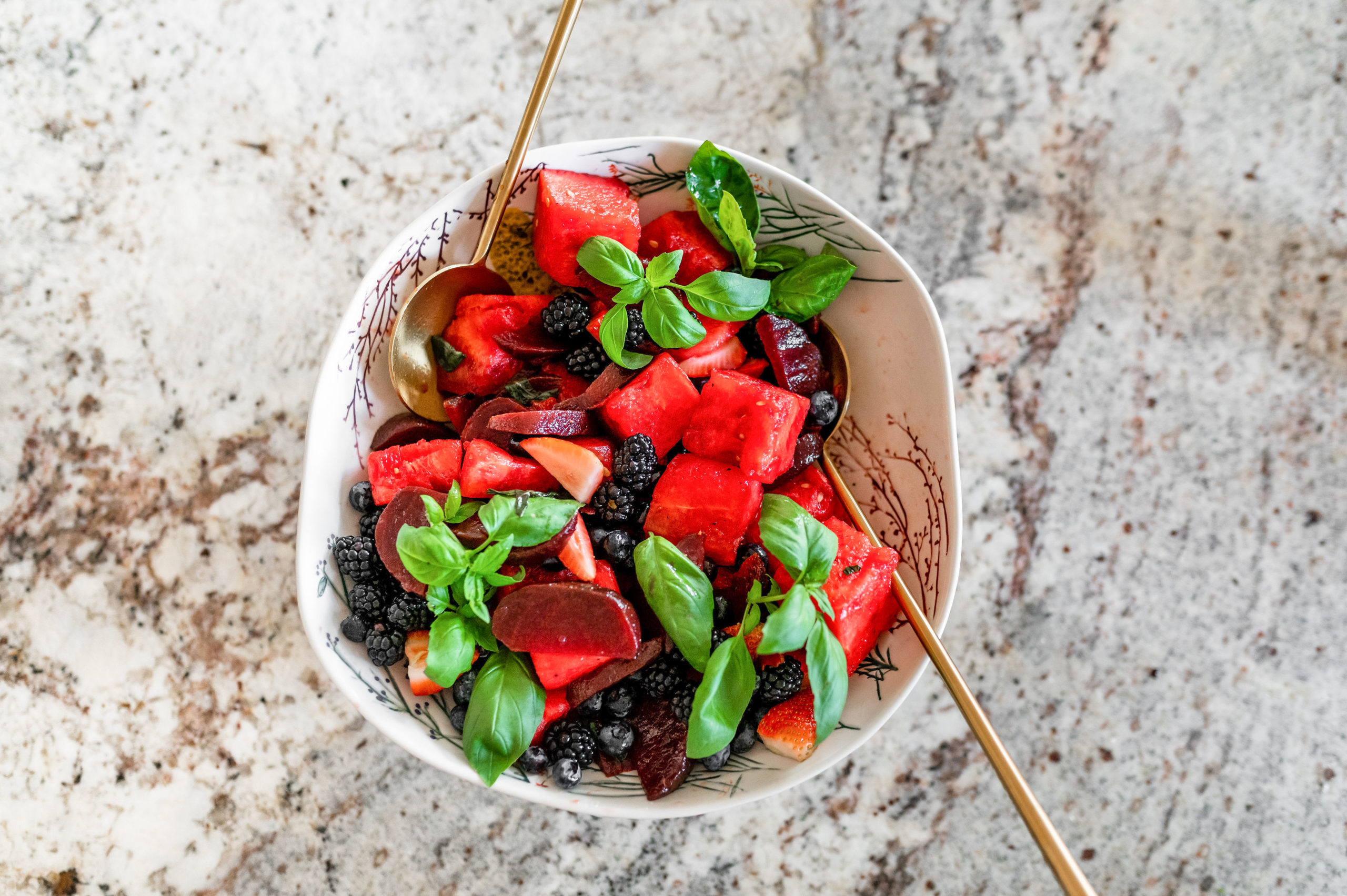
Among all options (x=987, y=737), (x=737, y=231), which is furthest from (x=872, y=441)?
(x=987, y=737)

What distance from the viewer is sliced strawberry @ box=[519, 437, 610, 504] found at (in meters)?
1.60

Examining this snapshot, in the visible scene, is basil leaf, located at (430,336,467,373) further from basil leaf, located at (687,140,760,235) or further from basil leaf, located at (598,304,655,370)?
basil leaf, located at (687,140,760,235)

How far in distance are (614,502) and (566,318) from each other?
1.27 ft

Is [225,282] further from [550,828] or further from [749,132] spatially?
[550,828]

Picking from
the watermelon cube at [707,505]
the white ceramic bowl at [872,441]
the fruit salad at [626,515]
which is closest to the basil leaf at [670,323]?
the fruit salad at [626,515]

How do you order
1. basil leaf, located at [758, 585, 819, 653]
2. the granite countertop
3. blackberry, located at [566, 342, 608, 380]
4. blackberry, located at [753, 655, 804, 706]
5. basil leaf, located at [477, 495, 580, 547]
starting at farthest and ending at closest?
the granite countertop < blackberry, located at [566, 342, 608, 380] < blackberry, located at [753, 655, 804, 706] < basil leaf, located at [477, 495, 580, 547] < basil leaf, located at [758, 585, 819, 653]

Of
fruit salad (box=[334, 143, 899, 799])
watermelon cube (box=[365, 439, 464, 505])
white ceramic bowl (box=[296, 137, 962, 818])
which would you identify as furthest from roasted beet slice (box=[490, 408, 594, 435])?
white ceramic bowl (box=[296, 137, 962, 818])

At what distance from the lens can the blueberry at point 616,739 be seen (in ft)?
5.40

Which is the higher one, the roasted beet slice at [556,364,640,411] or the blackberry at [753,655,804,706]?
the roasted beet slice at [556,364,640,411]

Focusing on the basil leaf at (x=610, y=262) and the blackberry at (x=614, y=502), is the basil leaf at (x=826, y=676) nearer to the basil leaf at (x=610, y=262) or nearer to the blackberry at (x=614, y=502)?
the blackberry at (x=614, y=502)

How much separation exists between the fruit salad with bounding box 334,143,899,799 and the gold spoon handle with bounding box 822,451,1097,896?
0.05 meters

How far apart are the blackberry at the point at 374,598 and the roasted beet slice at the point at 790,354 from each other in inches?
35.1

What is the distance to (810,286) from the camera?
1708mm

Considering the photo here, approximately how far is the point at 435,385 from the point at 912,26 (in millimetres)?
1493
